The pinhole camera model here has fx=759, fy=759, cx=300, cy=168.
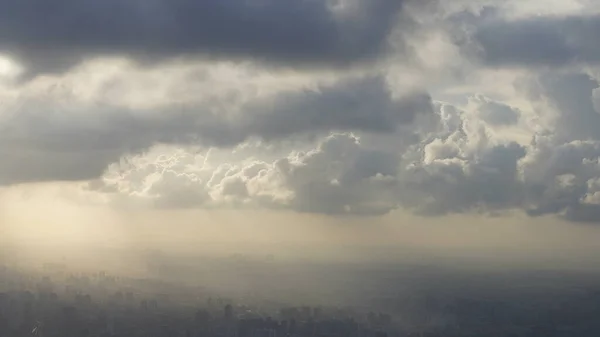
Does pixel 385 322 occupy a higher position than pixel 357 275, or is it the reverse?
pixel 357 275

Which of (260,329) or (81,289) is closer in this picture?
(260,329)

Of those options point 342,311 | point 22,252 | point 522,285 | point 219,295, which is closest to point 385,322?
point 342,311

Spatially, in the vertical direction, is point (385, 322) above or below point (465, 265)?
below

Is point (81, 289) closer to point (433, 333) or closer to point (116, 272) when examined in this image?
point (116, 272)

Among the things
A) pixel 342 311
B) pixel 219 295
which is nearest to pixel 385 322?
pixel 342 311

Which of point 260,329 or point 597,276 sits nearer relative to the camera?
point 260,329

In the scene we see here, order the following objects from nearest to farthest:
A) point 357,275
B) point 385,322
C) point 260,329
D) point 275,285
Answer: point 260,329
point 385,322
point 275,285
point 357,275

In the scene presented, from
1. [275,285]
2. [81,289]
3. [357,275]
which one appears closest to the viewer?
[81,289]

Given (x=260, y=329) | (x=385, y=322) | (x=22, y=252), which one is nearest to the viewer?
(x=260, y=329)

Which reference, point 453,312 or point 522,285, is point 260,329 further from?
point 522,285
